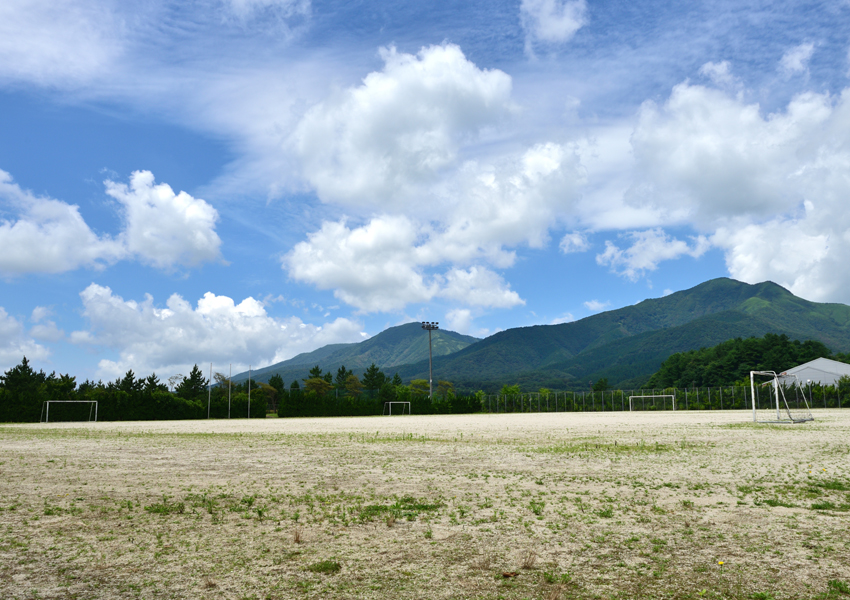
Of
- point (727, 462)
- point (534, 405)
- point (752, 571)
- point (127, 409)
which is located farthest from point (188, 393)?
point (752, 571)

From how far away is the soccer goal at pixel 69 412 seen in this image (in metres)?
46.6

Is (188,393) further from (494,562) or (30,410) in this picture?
(494,562)

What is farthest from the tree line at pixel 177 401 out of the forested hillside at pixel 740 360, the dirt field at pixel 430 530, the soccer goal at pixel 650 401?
the forested hillside at pixel 740 360

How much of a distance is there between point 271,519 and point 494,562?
10.2 feet

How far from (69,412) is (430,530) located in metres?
51.1

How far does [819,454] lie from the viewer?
13.9 metres

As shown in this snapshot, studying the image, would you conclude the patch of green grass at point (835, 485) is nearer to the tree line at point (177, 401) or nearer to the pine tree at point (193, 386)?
the tree line at point (177, 401)

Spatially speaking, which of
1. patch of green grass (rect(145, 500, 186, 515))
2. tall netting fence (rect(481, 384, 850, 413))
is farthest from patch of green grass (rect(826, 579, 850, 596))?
tall netting fence (rect(481, 384, 850, 413))

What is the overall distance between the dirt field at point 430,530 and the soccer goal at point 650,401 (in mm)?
67192

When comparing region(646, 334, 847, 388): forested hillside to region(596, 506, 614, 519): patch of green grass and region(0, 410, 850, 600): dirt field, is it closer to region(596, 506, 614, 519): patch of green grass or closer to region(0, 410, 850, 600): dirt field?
region(0, 410, 850, 600): dirt field

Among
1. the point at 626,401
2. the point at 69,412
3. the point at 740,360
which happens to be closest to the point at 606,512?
the point at 69,412

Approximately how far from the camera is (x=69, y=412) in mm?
47875

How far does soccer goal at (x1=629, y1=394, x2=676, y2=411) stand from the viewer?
7558 cm

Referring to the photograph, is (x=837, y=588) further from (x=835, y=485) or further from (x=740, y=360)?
(x=740, y=360)
